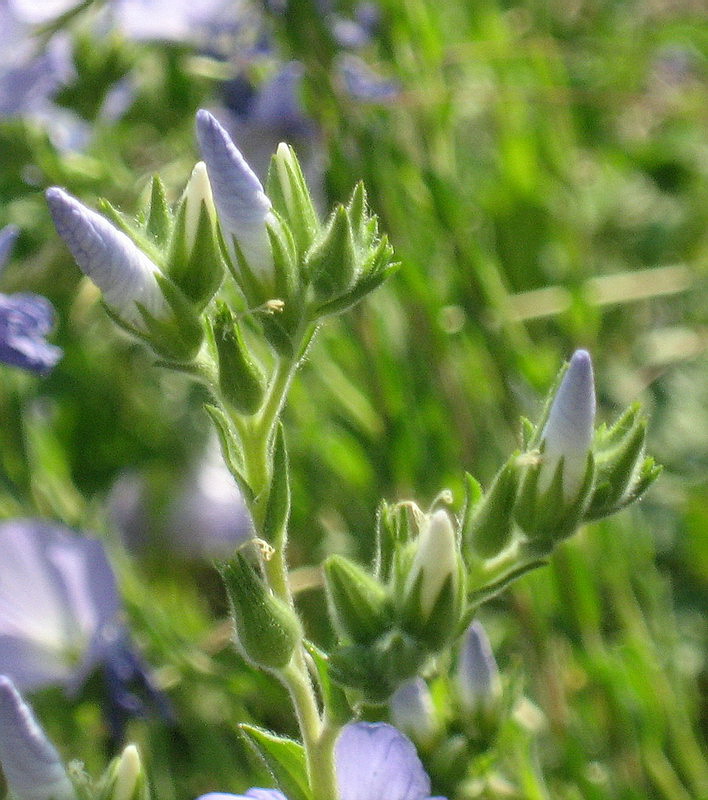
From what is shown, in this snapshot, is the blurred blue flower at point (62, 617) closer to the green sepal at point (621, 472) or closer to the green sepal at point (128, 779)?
the green sepal at point (128, 779)

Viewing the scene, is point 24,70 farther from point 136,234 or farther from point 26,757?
point 26,757

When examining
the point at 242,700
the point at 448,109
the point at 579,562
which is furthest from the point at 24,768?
the point at 448,109

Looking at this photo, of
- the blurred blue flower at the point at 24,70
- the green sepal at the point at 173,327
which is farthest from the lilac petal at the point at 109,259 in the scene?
the blurred blue flower at the point at 24,70

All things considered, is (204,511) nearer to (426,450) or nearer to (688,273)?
(426,450)

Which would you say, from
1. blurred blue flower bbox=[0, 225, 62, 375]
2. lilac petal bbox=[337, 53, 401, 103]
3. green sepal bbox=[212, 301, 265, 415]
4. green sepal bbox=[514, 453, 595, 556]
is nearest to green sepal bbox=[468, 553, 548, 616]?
green sepal bbox=[514, 453, 595, 556]

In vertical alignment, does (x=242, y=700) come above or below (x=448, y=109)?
below
